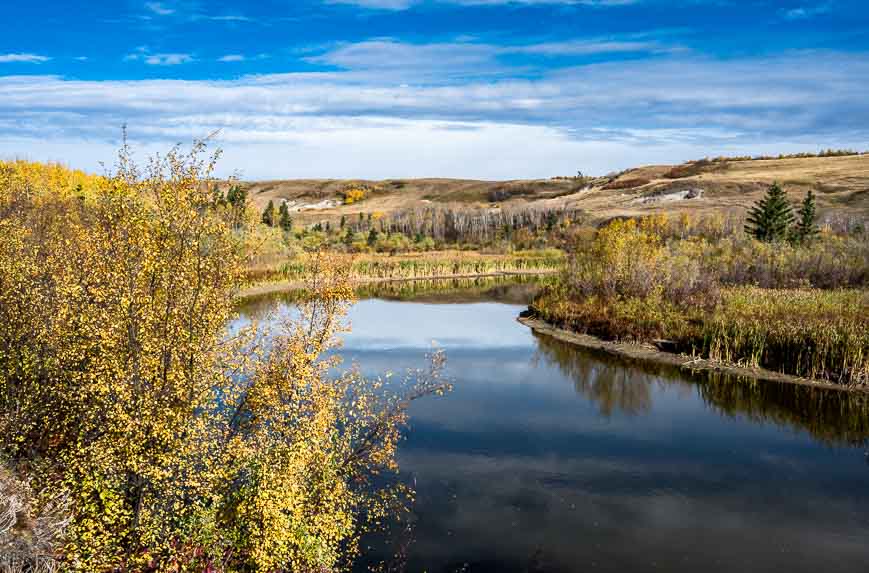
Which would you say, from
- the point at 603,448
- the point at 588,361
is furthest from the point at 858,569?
the point at 588,361

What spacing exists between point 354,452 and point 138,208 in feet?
21.3

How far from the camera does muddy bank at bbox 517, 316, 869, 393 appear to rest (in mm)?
28188

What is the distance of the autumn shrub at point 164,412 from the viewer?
463 inches

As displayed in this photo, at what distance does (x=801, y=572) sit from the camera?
1513cm

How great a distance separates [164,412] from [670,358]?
25320 millimetres

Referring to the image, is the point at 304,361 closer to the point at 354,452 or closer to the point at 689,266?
the point at 354,452

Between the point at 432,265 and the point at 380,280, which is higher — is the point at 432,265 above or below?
above

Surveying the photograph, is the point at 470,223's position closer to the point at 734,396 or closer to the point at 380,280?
the point at 380,280

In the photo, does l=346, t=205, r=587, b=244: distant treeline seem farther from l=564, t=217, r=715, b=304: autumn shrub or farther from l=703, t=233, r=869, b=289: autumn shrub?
l=564, t=217, r=715, b=304: autumn shrub

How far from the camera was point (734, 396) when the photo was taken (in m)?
27.5

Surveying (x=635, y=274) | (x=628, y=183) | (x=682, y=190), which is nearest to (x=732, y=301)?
(x=635, y=274)

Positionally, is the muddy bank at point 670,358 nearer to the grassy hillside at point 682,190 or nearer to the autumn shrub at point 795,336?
the autumn shrub at point 795,336

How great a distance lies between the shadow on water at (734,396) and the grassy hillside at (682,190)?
60946 millimetres

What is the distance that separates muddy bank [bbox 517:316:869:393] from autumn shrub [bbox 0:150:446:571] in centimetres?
2010
